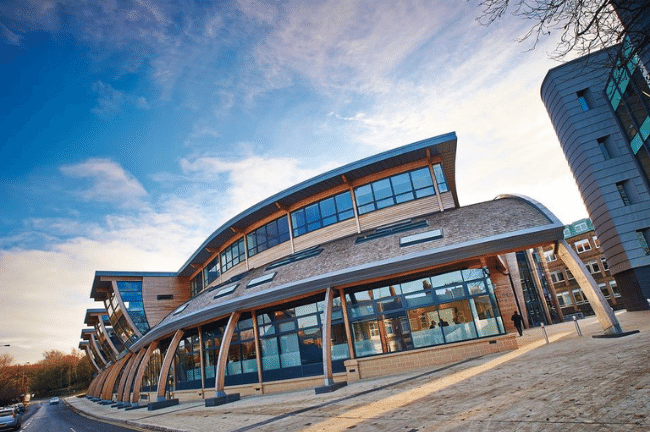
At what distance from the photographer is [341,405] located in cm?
866

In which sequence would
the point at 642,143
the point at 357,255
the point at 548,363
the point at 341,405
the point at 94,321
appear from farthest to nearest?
the point at 94,321
the point at 642,143
the point at 357,255
the point at 341,405
the point at 548,363

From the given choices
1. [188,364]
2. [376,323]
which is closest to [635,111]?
[376,323]

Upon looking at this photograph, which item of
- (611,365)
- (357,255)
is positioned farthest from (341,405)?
(357,255)

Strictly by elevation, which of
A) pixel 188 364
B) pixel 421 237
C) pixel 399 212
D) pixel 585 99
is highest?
pixel 585 99

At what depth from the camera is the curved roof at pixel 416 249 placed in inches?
470

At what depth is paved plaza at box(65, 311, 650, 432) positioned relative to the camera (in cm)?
419

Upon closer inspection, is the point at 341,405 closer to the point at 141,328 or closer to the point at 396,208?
the point at 396,208

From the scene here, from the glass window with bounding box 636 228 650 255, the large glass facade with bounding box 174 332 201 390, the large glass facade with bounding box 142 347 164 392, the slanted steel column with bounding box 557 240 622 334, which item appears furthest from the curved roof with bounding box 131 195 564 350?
the large glass facade with bounding box 142 347 164 392

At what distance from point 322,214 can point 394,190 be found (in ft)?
14.4

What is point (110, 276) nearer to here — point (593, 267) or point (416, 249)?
point (416, 249)

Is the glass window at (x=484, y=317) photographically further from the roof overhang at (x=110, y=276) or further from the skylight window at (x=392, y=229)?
the roof overhang at (x=110, y=276)

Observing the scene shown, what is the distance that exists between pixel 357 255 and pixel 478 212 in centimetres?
569

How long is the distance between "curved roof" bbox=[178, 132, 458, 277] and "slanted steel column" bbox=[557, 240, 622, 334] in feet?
25.6

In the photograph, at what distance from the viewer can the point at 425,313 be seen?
14.0 m
